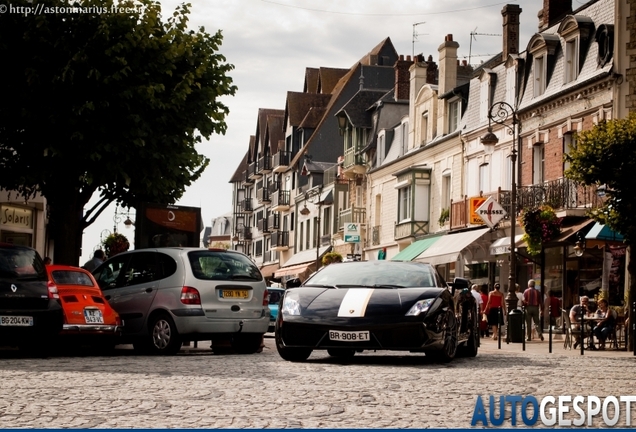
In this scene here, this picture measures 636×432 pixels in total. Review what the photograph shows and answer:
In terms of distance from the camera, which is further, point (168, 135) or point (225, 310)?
point (168, 135)

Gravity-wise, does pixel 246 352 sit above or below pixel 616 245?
below

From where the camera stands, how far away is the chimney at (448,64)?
4881 centimetres

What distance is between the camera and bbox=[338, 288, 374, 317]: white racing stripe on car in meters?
15.5

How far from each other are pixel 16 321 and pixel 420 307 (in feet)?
18.5

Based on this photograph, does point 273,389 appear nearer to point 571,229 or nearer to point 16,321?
point 16,321

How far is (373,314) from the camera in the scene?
15398mm

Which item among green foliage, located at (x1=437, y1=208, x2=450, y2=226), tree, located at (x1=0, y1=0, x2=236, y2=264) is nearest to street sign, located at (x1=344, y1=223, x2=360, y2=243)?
green foliage, located at (x1=437, y1=208, x2=450, y2=226)

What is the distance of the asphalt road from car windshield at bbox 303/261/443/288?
1.06 m

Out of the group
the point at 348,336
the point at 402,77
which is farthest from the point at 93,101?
the point at 402,77

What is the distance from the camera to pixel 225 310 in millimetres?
18781

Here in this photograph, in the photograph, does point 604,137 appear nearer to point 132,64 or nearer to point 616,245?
point 616,245

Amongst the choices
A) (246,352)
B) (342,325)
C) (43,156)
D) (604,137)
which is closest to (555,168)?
(604,137)

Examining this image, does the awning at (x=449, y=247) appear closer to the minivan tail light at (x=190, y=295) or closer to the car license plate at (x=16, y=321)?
the minivan tail light at (x=190, y=295)

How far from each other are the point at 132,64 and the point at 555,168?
52.5 feet
